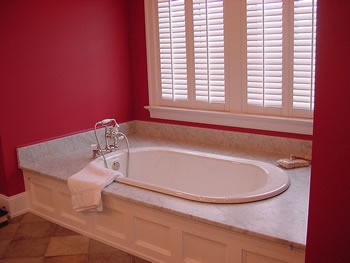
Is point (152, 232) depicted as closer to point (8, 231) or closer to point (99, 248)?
point (99, 248)

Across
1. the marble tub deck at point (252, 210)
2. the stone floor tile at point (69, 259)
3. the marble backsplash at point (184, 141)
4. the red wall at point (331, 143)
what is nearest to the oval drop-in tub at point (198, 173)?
the marble tub deck at point (252, 210)

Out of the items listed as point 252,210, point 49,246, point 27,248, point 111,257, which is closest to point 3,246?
point 27,248

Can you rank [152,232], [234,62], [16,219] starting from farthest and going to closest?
[234,62] < [16,219] < [152,232]

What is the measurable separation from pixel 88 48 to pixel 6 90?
0.88m

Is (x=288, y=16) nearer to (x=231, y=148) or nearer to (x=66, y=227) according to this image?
(x=231, y=148)

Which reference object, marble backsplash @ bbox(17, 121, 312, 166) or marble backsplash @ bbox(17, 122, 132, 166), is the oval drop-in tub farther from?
marble backsplash @ bbox(17, 122, 132, 166)

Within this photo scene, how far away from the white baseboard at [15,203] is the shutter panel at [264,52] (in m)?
2.03

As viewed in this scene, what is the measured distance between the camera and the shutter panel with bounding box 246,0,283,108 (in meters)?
3.07

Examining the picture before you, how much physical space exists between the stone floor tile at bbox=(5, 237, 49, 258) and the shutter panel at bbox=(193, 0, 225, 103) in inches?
70.0

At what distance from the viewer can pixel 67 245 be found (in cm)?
286

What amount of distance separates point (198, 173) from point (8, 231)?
1512mm

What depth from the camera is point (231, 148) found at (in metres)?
3.52

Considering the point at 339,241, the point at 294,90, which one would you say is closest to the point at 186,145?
the point at 294,90

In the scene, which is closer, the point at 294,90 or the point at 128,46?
the point at 294,90
